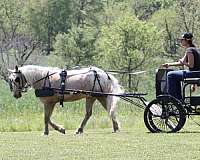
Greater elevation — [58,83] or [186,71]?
[186,71]

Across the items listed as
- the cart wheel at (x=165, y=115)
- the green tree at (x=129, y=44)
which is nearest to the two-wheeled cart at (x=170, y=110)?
the cart wheel at (x=165, y=115)

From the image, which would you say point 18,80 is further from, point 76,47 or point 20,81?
point 76,47

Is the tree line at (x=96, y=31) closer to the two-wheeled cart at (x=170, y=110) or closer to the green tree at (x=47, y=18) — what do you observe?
the green tree at (x=47, y=18)

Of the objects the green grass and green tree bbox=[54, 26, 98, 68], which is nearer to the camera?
the green grass

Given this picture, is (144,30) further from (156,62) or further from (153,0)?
(153,0)

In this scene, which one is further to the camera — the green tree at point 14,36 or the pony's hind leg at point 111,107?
the green tree at point 14,36

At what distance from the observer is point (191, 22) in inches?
2408

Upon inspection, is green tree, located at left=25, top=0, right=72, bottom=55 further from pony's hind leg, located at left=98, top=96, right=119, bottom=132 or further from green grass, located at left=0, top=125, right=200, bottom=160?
green grass, located at left=0, top=125, right=200, bottom=160

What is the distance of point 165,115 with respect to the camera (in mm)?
14414

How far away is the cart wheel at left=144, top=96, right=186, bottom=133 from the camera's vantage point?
14.2 metres

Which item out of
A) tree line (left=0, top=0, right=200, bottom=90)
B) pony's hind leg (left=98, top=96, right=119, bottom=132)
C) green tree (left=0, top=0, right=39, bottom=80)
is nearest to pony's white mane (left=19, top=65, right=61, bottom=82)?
pony's hind leg (left=98, top=96, right=119, bottom=132)

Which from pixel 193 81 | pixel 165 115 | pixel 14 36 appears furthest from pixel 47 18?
pixel 193 81

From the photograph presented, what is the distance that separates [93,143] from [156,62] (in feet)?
156

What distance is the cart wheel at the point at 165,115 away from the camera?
→ 1420 cm
